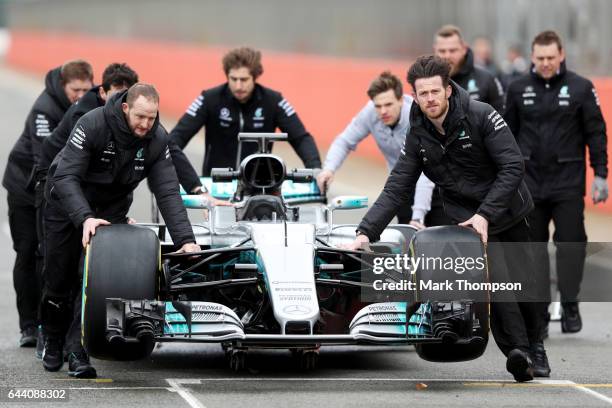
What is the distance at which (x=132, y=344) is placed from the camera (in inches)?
343

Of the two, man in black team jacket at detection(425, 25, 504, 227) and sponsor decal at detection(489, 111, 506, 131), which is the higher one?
man in black team jacket at detection(425, 25, 504, 227)

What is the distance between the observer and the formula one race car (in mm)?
8664

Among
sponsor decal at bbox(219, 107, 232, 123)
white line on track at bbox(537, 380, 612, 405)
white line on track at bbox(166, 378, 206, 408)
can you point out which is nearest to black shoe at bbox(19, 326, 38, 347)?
white line on track at bbox(166, 378, 206, 408)

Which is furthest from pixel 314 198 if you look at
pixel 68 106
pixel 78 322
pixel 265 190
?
pixel 78 322

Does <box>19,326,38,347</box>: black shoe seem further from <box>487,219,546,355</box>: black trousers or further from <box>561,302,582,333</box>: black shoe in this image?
<box>561,302,582,333</box>: black shoe

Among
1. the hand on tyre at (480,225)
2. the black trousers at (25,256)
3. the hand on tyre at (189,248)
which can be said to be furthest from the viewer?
the black trousers at (25,256)

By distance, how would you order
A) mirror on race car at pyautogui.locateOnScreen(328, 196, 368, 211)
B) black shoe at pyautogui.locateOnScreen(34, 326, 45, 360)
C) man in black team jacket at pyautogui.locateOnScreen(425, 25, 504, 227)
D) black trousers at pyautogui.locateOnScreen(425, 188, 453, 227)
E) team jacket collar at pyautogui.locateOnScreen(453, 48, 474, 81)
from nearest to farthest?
black shoe at pyautogui.locateOnScreen(34, 326, 45, 360), mirror on race car at pyautogui.locateOnScreen(328, 196, 368, 211), black trousers at pyautogui.locateOnScreen(425, 188, 453, 227), man in black team jacket at pyautogui.locateOnScreen(425, 25, 504, 227), team jacket collar at pyautogui.locateOnScreen(453, 48, 474, 81)

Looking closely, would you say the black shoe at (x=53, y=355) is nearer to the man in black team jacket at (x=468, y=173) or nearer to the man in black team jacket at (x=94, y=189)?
the man in black team jacket at (x=94, y=189)

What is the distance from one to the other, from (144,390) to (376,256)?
A: 1.67 metres

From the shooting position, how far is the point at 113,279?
8.70 meters

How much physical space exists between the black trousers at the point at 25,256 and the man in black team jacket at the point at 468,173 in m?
2.73

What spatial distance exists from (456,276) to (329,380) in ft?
3.32

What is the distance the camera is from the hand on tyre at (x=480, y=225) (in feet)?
29.3

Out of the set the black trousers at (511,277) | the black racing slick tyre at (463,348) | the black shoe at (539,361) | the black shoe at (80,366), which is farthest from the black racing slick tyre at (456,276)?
the black shoe at (80,366)
